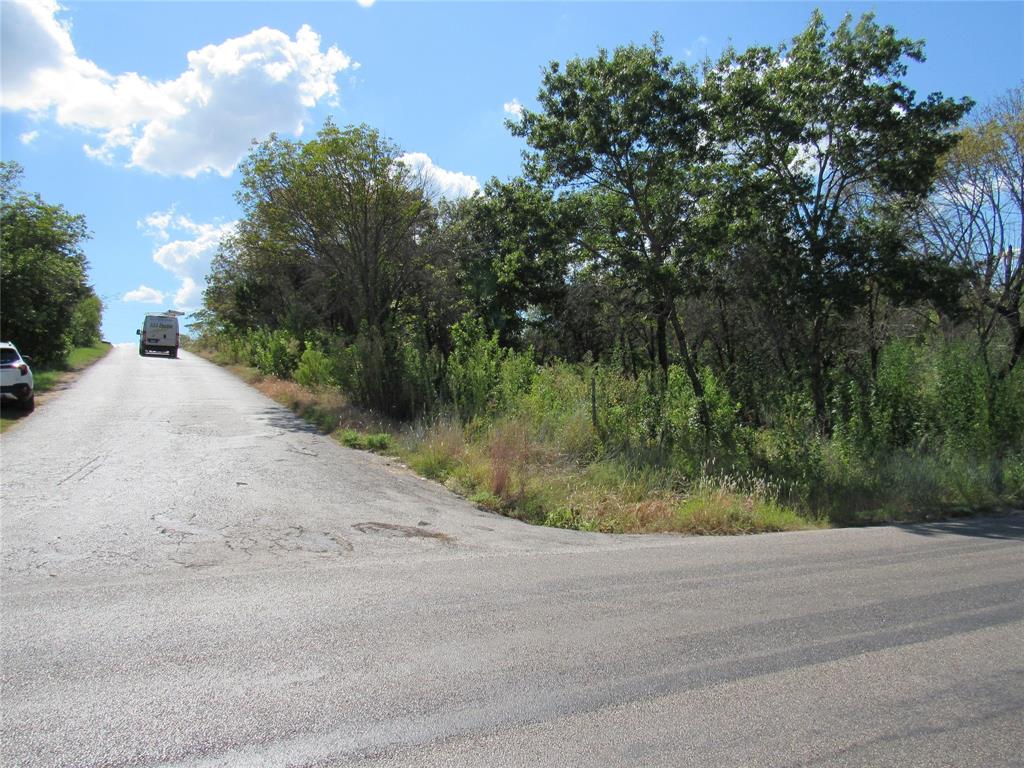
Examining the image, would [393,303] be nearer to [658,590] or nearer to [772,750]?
[658,590]

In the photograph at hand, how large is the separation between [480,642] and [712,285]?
13167 mm

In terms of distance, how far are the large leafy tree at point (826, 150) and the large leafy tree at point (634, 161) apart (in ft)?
3.01

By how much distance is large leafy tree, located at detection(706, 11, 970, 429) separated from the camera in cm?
1374

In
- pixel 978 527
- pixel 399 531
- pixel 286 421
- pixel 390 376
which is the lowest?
pixel 399 531

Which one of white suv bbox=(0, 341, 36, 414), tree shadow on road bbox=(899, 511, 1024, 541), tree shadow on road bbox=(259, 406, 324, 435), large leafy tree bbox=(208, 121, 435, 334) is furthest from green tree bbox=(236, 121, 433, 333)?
tree shadow on road bbox=(899, 511, 1024, 541)

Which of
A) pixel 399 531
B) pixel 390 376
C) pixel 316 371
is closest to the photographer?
pixel 399 531

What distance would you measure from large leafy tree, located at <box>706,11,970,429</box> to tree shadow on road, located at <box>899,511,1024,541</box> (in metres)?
4.54

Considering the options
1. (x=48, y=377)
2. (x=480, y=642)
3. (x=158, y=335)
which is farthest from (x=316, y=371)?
(x=158, y=335)

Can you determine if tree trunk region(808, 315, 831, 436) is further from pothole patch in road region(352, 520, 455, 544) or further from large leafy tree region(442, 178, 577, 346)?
pothole patch in road region(352, 520, 455, 544)

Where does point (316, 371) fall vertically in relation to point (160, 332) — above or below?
below

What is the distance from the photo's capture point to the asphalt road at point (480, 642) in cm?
324

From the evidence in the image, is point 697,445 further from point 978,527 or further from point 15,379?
point 15,379

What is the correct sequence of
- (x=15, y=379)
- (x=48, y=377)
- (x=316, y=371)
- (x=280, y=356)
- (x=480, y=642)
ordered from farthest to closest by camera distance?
(x=280, y=356) < (x=48, y=377) < (x=316, y=371) < (x=15, y=379) < (x=480, y=642)

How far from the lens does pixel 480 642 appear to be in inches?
174
